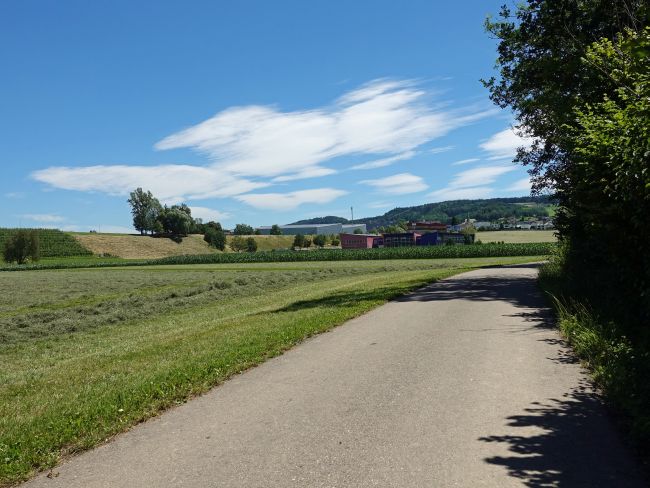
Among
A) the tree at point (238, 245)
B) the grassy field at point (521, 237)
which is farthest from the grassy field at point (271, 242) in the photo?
the grassy field at point (521, 237)

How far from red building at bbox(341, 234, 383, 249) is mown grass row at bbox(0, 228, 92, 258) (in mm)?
65037

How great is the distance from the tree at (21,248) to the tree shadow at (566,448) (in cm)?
11148

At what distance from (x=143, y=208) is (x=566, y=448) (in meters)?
170

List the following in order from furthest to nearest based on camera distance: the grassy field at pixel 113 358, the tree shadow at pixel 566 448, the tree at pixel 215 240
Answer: the tree at pixel 215 240 → the grassy field at pixel 113 358 → the tree shadow at pixel 566 448

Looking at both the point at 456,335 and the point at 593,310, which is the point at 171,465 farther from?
the point at 593,310

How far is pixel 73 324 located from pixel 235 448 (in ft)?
53.4

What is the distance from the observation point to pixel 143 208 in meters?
162

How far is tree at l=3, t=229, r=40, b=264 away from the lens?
9812 cm

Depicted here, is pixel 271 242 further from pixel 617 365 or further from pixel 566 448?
pixel 566 448

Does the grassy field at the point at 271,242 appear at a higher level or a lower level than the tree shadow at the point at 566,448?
higher

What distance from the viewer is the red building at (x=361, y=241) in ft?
433

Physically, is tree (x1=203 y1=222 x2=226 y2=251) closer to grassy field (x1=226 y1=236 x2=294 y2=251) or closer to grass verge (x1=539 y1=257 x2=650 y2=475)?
grassy field (x1=226 y1=236 x2=294 y2=251)

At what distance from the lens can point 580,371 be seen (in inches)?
314

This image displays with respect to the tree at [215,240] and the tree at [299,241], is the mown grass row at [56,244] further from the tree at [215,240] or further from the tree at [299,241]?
the tree at [299,241]
